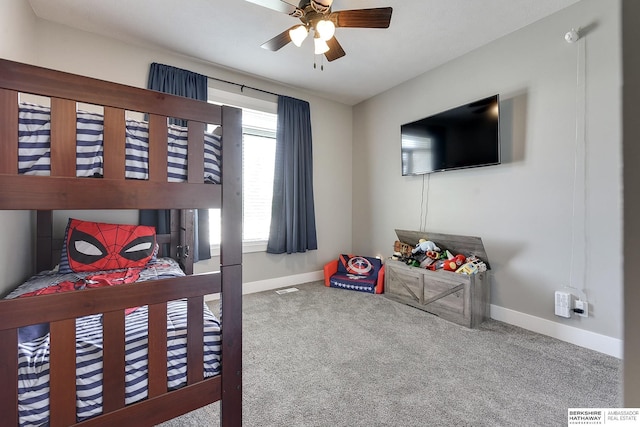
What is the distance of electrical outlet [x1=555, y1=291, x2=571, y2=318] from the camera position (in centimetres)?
202

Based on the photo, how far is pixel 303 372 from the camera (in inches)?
66.3

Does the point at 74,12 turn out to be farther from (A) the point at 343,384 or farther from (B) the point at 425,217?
(B) the point at 425,217

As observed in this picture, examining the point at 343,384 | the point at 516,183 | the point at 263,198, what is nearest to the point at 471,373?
the point at 343,384

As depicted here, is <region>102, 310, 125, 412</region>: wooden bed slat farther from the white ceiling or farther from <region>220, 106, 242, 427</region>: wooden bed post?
the white ceiling

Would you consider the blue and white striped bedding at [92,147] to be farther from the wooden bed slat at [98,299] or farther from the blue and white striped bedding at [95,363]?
the blue and white striped bedding at [95,363]

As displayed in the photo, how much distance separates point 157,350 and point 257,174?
254 cm

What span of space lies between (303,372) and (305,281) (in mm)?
1976

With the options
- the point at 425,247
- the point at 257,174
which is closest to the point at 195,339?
the point at 425,247

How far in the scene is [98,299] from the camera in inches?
35.0

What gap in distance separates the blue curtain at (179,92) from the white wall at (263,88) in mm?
118

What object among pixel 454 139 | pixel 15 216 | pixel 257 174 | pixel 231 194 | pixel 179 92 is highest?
pixel 179 92

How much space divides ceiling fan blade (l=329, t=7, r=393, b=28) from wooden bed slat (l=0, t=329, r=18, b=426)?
2.16 m

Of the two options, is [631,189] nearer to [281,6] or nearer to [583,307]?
[281,6]

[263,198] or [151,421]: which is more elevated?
[263,198]
